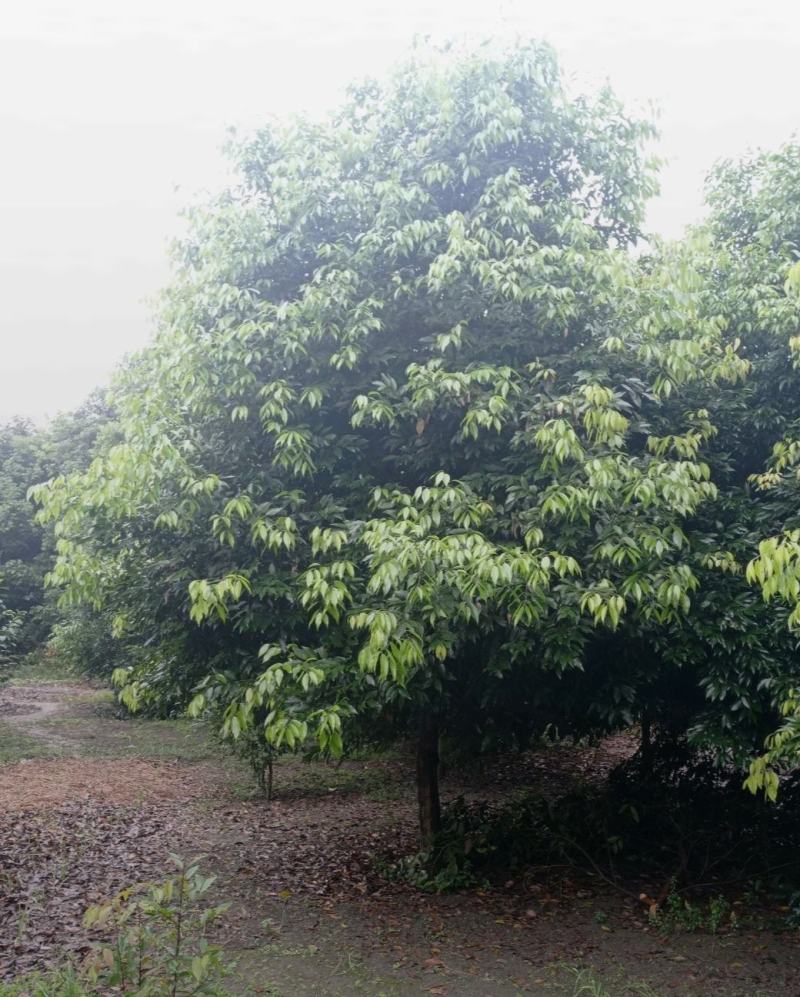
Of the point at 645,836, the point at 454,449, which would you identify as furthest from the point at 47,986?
the point at 645,836

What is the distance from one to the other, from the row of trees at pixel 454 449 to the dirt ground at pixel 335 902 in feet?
5.09

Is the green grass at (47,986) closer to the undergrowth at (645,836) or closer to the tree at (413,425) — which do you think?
the tree at (413,425)

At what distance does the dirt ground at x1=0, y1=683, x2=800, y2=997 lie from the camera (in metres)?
6.39

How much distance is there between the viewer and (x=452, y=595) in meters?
5.58

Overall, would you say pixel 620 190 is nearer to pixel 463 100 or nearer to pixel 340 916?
pixel 463 100

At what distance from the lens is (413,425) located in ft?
23.2

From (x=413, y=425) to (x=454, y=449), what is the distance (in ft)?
1.31

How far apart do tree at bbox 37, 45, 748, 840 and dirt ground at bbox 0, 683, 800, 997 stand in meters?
1.64

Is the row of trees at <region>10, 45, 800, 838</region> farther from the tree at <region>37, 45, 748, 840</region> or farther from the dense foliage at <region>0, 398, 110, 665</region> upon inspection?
the dense foliage at <region>0, 398, 110, 665</region>

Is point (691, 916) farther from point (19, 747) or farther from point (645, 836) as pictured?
point (19, 747)

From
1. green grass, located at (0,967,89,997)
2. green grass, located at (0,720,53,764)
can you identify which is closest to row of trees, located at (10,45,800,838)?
green grass, located at (0,967,89,997)

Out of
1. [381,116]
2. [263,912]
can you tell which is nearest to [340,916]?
[263,912]

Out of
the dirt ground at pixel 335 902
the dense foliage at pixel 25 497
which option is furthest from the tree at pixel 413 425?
the dense foliage at pixel 25 497

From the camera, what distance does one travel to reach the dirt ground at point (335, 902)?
639 centimetres
